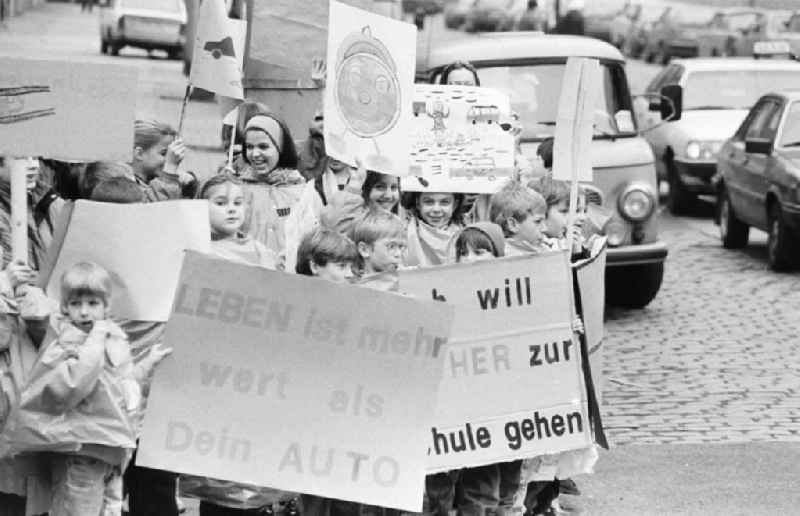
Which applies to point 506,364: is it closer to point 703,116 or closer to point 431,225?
point 431,225

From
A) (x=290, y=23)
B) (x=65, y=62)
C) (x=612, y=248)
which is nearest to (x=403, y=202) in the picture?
(x=65, y=62)

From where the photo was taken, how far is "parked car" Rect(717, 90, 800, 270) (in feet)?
54.7

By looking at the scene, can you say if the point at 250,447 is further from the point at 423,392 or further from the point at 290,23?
the point at 290,23

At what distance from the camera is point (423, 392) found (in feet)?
20.5

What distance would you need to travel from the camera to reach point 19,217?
6383mm

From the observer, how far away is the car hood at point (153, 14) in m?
41.0

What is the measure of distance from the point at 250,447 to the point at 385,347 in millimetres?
549

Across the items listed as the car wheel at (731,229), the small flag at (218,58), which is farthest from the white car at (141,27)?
the small flag at (218,58)

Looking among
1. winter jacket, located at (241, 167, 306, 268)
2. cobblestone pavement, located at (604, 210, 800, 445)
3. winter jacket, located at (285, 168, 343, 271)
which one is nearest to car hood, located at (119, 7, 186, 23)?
cobblestone pavement, located at (604, 210, 800, 445)

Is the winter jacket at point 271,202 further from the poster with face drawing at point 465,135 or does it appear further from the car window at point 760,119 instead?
the car window at point 760,119

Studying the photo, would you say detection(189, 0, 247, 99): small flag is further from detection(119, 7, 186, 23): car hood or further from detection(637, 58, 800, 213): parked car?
detection(119, 7, 186, 23): car hood

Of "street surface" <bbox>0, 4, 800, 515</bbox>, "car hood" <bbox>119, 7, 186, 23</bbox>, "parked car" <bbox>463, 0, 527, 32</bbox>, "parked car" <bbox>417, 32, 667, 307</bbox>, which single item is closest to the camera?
"street surface" <bbox>0, 4, 800, 515</bbox>

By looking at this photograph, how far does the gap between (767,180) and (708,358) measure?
490cm

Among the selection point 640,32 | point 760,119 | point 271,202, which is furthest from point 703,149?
point 640,32
